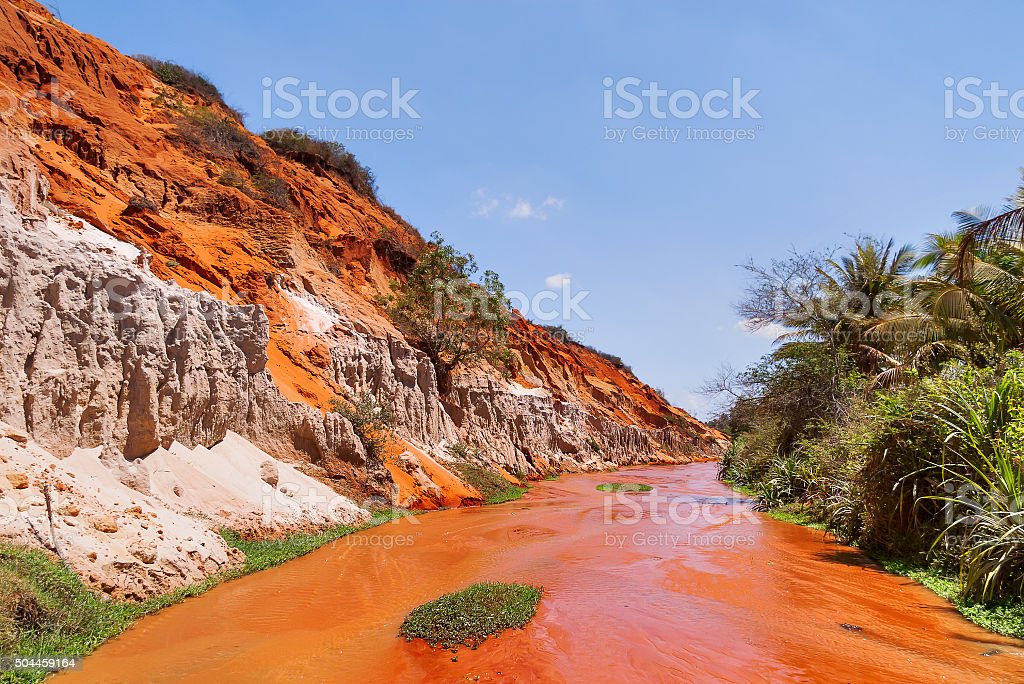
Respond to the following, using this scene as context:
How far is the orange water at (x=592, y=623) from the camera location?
494cm

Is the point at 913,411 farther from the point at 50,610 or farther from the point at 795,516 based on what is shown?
the point at 50,610

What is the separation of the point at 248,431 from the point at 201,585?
5.11 meters

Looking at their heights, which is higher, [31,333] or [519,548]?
[31,333]

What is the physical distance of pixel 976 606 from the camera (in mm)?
6484

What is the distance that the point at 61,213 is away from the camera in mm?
13219

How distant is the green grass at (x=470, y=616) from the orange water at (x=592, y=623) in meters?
0.15

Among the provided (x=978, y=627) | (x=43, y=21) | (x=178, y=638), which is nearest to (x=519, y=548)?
(x=178, y=638)

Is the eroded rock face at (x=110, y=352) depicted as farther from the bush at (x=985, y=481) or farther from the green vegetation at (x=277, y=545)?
the bush at (x=985, y=481)

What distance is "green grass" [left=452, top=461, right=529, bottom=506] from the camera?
747 inches

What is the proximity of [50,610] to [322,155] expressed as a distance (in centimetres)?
3520

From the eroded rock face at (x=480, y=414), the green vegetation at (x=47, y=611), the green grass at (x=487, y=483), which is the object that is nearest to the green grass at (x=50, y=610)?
the green vegetation at (x=47, y=611)

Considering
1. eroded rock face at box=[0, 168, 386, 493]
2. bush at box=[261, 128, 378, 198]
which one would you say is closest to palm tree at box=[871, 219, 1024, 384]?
eroded rock face at box=[0, 168, 386, 493]

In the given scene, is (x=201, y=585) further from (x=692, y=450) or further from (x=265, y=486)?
(x=692, y=450)

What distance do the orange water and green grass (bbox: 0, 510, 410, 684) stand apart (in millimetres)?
203
